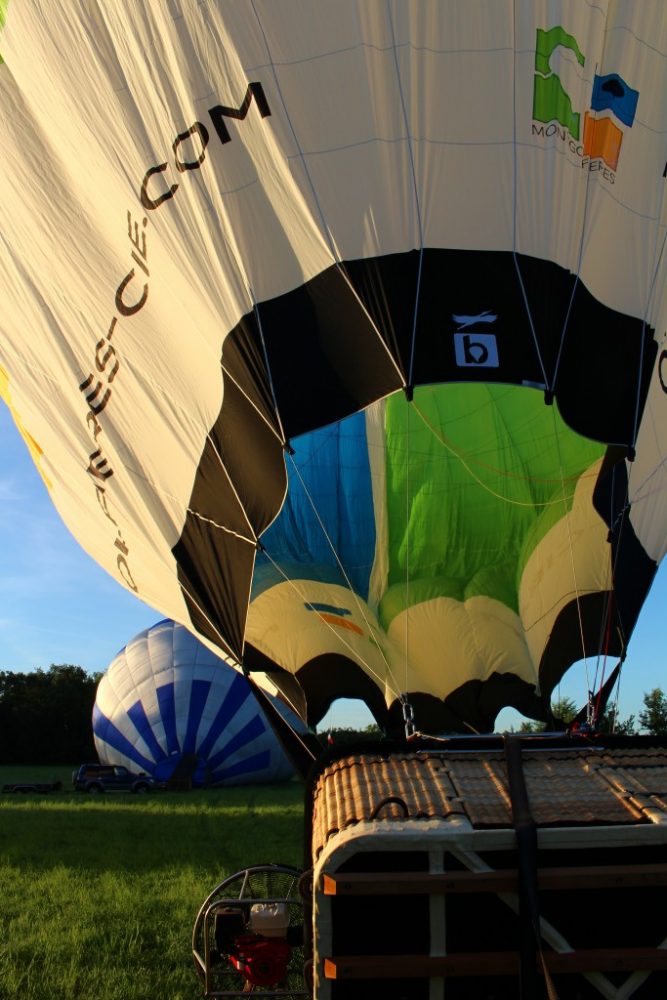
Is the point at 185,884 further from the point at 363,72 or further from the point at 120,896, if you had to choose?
the point at 363,72

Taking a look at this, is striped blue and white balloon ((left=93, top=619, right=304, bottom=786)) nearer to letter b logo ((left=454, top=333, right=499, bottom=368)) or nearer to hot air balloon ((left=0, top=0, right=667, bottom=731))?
hot air balloon ((left=0, top=0, right=667, bottom=731))

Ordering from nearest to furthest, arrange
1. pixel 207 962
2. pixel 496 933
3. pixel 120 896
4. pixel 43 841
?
pixel 496 933
pixel 207 962
pixel 120 896
pixel 43 841

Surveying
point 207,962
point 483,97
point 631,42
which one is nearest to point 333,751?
point 207,962

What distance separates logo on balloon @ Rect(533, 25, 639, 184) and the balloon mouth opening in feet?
38.7

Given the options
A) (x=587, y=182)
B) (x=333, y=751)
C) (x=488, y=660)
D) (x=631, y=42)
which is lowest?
(x=333, y=751)

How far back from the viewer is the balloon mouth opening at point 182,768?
13.7 meters

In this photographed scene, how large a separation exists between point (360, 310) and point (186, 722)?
11832 millimetres

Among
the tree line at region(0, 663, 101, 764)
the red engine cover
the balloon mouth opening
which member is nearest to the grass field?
the red engine cover

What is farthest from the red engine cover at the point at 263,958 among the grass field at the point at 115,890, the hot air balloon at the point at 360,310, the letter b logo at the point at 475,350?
the letter b logo at the point at 475,350

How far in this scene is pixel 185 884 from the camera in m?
4.18

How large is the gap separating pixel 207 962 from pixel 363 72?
292 cm

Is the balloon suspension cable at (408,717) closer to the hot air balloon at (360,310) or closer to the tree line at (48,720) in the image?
the hot air balloon at (360,310)

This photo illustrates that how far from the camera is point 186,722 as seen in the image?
14.3 metres

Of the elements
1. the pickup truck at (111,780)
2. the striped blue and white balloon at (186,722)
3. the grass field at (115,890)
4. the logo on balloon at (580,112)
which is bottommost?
the grass field at (115,890)
